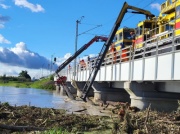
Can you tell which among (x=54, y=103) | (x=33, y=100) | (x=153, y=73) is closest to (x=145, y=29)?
(x=153, y=73)

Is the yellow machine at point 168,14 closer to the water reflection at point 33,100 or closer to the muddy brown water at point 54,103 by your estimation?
the muddy brown water at point 54,103

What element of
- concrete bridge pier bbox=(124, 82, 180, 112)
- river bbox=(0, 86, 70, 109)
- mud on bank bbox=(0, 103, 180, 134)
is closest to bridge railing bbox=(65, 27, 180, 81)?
concrete bridge pier bbox=(124, 82, 180, 112)

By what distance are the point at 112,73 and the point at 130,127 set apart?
14474mm

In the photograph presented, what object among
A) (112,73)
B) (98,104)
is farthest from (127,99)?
(112,73)

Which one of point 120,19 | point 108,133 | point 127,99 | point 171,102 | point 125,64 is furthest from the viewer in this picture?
point 127,99

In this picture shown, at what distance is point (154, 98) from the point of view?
2042 centimetres

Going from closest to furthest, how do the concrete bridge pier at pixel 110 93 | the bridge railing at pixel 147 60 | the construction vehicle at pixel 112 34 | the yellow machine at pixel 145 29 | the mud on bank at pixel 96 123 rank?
the mud on bank at pixel 96 123 → the bridge railing at pixel 147 60 → the yellow machine at pixel 145 29 → the construction vehicle at pixel 112 34 → the concrete bridge pier at pixel 110 93

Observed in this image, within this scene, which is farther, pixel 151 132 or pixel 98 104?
pixel 98 104

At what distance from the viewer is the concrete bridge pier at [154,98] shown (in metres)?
20.4

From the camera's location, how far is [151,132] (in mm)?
11234

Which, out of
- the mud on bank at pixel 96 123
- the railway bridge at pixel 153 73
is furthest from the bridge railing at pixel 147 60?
the mud on bank at pixel 96 123

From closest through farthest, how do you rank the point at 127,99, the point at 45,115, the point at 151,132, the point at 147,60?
the point at 151,132 → the point at 45,115 → the point at 147,60 → the point at 127,99

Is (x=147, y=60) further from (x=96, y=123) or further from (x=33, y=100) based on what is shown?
(x=33, y=100)

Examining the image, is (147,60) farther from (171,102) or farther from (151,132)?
(151,132)
